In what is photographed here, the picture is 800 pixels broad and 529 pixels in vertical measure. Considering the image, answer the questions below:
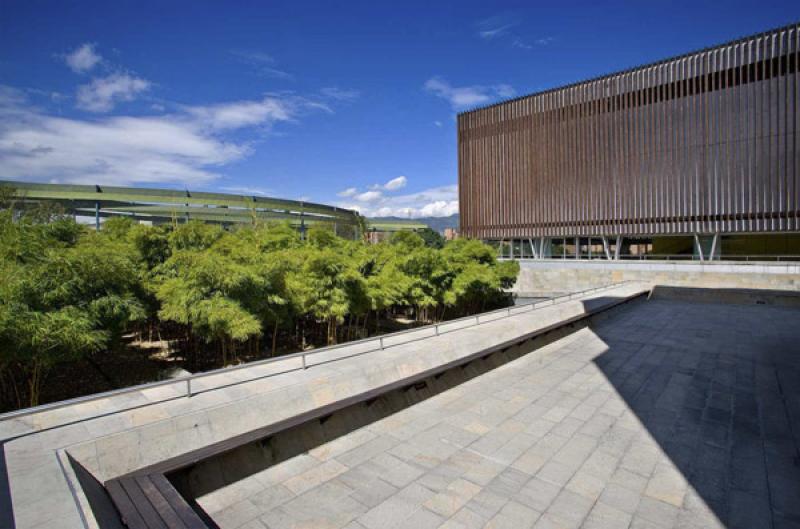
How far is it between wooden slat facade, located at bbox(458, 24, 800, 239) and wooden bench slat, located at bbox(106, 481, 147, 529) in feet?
111

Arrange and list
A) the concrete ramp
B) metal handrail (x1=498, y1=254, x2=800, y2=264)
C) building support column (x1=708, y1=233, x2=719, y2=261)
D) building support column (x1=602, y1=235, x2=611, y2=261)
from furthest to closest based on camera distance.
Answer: building support column (x1=602, y1=235, x2=611, y2=261) → metal handrail (x1=498, y1=254, x2=800, y2=264) → building support column (x1=708, y1=233, x2=719, y2=261) → the concrete ramp

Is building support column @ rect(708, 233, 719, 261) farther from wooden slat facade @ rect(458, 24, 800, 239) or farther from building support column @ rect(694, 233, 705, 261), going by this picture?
wooden slat facade @ rect(458, 24, 800, 239)

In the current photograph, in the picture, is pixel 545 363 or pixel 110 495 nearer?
pixel 110 495

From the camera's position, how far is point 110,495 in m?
3.30

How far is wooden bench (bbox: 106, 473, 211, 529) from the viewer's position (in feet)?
9.58

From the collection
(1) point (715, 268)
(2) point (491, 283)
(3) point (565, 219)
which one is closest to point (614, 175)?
(3) point (565, 219)

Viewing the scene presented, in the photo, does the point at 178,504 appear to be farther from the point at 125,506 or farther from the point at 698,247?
the point at 698,247

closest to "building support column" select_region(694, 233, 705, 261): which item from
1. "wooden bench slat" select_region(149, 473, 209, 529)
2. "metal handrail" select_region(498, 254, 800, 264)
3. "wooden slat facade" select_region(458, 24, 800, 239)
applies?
"metal handrail" select_region(498, 254, 800, 264)

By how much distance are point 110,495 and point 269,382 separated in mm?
2697

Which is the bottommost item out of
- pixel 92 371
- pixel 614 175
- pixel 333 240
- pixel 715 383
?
pixel 92 371

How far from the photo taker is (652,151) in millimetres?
29641

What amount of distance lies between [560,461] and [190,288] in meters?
9.25

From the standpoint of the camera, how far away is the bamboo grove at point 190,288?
7.00m

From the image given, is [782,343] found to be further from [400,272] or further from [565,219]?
[565,219]
